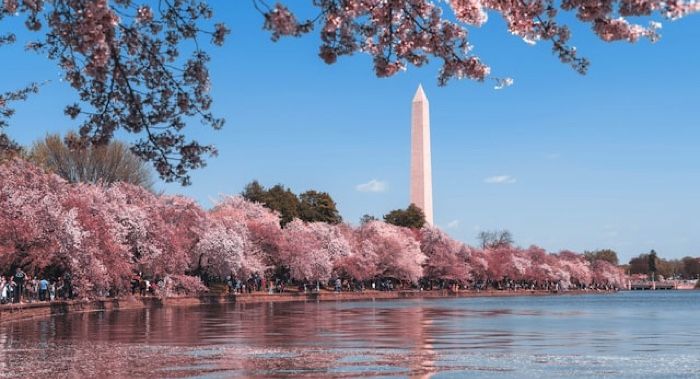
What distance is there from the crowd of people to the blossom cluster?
2.43ft

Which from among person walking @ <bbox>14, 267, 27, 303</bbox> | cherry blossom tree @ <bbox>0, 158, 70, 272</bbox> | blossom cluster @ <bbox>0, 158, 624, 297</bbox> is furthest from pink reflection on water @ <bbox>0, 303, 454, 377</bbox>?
blossom cluster @ <bbox>0, 158, 624, 297</bbox>

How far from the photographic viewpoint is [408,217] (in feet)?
349

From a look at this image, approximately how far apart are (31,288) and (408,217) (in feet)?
224

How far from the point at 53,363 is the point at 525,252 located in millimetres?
128455

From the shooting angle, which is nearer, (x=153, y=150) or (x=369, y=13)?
(x=369, y=13)

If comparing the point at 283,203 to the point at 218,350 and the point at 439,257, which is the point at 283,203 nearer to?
the point at 439,257

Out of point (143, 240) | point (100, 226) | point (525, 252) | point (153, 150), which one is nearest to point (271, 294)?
point (143, 240)

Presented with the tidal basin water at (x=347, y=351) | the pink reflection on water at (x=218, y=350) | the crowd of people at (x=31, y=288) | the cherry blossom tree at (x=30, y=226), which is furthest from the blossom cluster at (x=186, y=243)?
the tidal basin water at (x=347, y=351)

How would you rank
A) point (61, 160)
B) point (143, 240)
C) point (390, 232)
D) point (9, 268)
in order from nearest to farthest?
1. point (9, 268)
2. point (143, 240)
3. point (61, 160)
4. point (390, 232)

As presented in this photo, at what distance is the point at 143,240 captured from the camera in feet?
186

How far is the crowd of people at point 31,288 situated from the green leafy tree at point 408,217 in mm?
59216

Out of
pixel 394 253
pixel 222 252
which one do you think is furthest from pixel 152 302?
pixel 394 253

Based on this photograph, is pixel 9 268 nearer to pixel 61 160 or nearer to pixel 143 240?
pixel 143 240

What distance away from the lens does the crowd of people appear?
35.9 metres
